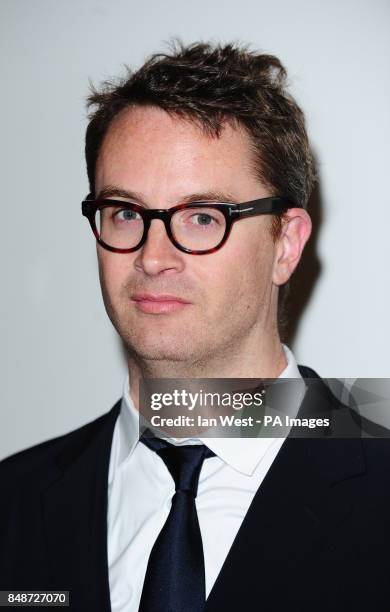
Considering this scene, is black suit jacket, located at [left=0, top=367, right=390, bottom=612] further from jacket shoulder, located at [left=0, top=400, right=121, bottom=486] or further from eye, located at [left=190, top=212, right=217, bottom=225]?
eye, located at [left=190, top=212, right=217, bottom=225]

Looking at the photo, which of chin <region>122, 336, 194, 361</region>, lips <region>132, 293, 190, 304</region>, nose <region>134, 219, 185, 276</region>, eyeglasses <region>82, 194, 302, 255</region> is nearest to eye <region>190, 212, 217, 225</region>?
eyeglasses <region>82, 194, 302, 255</region>

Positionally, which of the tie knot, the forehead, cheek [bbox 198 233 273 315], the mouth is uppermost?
the forehead

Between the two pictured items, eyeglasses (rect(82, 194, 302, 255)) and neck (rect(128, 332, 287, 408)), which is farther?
neck (rect(128, 332, 287, 408))

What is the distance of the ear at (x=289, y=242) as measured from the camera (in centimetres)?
221

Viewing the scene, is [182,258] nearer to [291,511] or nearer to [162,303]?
[162,303]

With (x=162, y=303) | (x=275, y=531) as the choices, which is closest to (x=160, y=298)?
(x=162, y=303)

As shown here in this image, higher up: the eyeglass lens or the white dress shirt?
the eyeglass lens

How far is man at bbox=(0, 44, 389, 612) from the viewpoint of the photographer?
1.83 metres

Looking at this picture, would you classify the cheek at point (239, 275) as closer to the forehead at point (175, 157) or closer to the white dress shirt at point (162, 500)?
the forehead at point (175, 157)

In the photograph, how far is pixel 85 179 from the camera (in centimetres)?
285

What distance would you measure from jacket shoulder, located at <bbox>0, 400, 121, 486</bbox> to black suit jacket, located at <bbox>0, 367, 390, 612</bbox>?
3 cm

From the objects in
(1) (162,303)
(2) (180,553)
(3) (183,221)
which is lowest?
(2) (180,553)

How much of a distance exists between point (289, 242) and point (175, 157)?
478 mm

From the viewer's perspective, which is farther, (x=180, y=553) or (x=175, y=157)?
(x=175, y=157)
